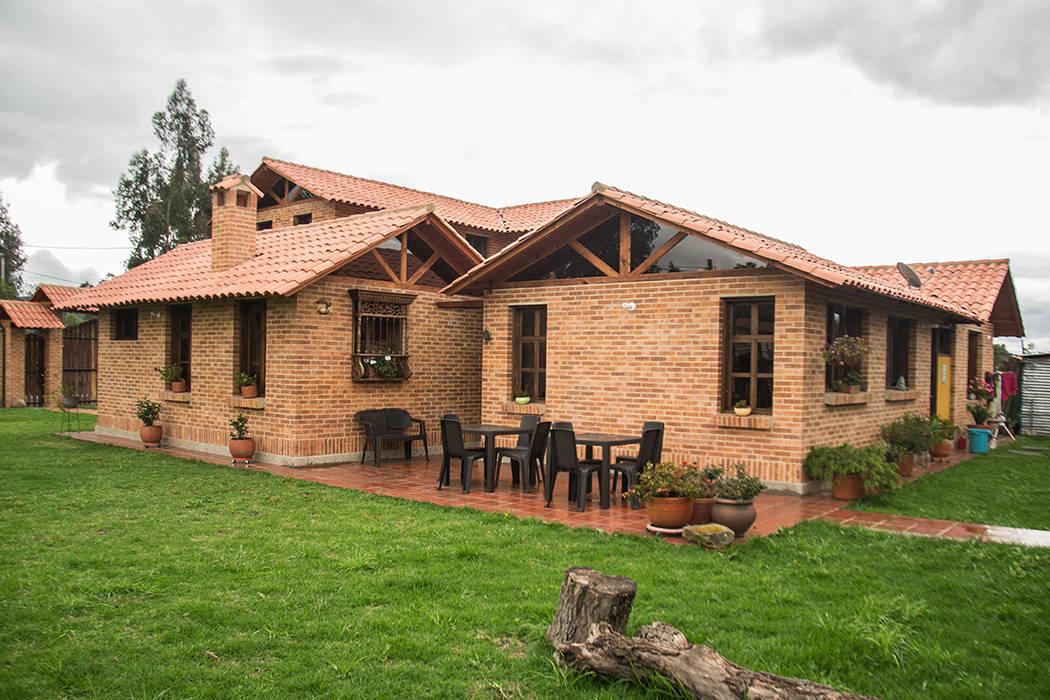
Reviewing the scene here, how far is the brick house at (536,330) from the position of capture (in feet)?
33.0

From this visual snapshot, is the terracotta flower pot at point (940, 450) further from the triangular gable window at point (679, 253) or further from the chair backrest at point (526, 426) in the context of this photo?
the chair backrest at point (526, 426)

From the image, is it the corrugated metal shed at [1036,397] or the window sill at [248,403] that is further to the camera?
the corrugated metal shed at [1036,397]

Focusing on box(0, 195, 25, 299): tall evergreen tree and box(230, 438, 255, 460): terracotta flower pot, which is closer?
box(230, 438, 255, 460): terracotta flower pot

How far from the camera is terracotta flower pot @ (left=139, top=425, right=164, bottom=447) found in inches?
563

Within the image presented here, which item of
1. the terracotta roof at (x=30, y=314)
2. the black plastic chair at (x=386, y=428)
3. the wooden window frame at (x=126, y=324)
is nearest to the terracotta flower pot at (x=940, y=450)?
the black plastic chair at (x=386, y=428)

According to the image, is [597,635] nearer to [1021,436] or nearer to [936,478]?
[936,478]

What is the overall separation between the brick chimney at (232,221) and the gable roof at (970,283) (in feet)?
41.4

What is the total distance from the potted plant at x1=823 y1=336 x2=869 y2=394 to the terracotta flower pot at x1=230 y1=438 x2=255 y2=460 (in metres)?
8.66

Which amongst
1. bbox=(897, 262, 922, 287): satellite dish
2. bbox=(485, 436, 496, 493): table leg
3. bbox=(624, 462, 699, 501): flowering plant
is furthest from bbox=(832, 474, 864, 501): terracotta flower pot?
bbox=(897, 262, 922, 287): satellite dish

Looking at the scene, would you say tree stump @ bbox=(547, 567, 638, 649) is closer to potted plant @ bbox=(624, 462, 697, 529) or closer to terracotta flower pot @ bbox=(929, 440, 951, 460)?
potted plant @ bbox=(624, 462, 697, 529)

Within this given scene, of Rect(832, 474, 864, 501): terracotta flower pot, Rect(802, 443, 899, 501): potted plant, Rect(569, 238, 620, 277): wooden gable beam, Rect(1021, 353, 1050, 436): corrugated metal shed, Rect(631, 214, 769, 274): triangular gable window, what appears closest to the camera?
Rect(802, 443, 899, 501): potted plant

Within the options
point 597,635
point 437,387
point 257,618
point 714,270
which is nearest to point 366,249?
point 437,387

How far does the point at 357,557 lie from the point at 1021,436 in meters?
19.4

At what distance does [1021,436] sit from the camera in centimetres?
1973
